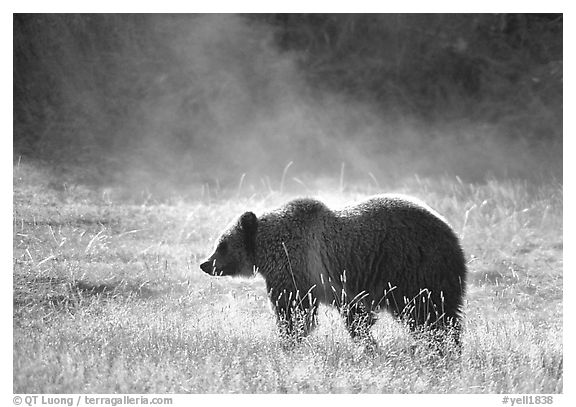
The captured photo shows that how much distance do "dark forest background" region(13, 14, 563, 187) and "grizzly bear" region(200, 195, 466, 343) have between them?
8.99 metres

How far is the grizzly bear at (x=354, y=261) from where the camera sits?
7488mm

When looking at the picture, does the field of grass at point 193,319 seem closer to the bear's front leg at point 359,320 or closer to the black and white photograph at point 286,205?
the black and white photograph at point 286,205

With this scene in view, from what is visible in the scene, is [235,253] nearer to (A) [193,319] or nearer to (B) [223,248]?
(B) [223,248]

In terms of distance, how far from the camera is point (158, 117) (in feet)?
A: 64.7

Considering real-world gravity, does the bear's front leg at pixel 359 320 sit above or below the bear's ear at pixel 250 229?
below

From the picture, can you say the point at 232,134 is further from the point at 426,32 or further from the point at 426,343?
the point at 426,343

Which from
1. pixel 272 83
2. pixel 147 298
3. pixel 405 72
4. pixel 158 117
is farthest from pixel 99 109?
pixel 147 298

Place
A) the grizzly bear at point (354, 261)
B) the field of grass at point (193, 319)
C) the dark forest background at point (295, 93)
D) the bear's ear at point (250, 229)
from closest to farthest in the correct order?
the field of grass at point (193, 319) < the grizzly bear at point (354, 261) < the bear's ear at point (250, 229) < the dark forest background at point (295, 93)

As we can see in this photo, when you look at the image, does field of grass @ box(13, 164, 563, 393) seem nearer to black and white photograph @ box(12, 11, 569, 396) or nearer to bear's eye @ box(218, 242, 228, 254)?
black and white photograph @ box(12, 11, 569, 396)

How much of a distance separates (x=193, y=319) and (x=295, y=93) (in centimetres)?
1337

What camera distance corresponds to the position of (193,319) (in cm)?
848

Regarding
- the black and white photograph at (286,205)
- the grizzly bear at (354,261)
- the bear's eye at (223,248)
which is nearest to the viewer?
the black and white photograph at (286,205)

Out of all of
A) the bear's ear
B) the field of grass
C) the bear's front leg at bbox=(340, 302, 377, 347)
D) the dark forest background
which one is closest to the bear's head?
the bear's ear

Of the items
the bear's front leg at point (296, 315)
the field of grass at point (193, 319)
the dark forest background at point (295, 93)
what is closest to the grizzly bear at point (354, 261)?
the bear's front leg at point (296, 315)
